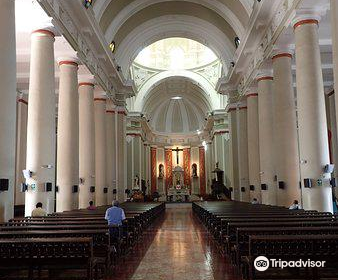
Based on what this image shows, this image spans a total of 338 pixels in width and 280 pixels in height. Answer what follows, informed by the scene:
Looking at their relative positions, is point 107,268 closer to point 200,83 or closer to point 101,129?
point 101,129

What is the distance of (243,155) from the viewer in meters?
21.0

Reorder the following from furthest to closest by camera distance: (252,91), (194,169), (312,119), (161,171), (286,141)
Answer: (161,171)
(194,169)
(252,91)
(286,141)
(312,119)

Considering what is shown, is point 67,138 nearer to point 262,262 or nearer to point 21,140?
point 21,140

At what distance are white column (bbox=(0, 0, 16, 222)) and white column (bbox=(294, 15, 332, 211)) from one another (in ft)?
23.7

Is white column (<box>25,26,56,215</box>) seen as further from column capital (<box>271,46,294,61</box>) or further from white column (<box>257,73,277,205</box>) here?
white column (<box>257,73,277,205</box>)

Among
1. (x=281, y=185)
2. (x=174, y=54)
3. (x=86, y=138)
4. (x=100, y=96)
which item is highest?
(x=174, y=54)

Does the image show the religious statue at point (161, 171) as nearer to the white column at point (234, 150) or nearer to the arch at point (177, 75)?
the arch at point (177, 75)

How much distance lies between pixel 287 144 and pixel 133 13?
11242 mm

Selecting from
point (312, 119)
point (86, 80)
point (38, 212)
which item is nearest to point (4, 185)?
point (38, 212)

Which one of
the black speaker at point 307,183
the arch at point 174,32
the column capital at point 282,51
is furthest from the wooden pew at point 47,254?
the arch at point 174,32

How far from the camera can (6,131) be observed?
719 cm

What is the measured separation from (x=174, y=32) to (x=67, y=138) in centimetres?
1283

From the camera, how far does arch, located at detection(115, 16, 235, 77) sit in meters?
22.0

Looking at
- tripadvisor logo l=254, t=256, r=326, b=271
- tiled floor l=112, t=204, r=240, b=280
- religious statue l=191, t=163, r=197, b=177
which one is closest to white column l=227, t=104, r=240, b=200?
tiled floor l=112, t=204, r=240, b=280
